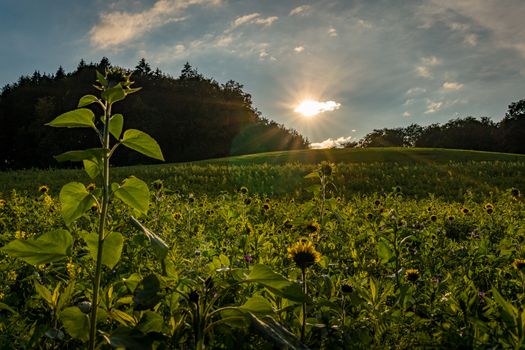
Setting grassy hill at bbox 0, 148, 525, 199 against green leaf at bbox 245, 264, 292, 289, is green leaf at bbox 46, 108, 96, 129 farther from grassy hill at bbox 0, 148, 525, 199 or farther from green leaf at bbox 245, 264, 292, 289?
grassy hill at bbox 0, 148, 525, 199

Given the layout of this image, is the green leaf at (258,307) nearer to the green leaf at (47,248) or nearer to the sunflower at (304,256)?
the sunflower at (304,256)

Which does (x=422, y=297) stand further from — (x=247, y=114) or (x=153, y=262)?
(x=247, y=114)

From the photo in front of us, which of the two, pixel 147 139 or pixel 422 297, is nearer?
pixel 147 139

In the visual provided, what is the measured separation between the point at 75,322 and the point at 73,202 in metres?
0.36

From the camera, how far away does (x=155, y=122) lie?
5144 cm

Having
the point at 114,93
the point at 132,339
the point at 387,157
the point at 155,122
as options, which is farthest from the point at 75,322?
the point at 155,122

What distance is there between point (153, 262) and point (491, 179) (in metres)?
16.8

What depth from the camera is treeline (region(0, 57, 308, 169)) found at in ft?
160

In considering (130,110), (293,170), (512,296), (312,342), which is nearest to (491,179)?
(293,170)

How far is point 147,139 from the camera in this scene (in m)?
1.25

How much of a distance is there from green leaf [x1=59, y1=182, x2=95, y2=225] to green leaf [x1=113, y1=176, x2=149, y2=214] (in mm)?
85

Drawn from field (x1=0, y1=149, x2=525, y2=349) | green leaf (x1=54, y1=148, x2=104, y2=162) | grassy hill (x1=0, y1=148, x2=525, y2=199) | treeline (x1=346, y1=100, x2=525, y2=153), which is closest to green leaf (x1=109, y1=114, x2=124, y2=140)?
green leaf (x1=54, y1=148, x2=104, y2=162)

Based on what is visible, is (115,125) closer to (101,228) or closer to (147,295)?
(101,228)

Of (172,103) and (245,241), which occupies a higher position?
(172,103)
